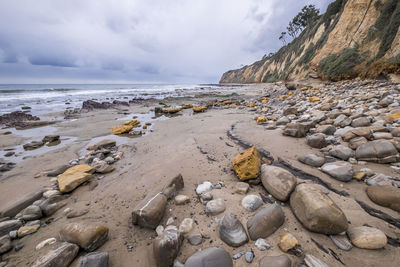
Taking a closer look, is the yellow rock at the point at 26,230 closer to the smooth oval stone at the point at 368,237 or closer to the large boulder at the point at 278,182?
the large boulder at the point at 278,182

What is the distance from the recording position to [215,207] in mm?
1766

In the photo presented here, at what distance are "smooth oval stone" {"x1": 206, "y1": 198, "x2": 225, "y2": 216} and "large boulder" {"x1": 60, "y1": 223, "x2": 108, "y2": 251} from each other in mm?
1117

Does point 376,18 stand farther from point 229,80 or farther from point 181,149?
point 229,80

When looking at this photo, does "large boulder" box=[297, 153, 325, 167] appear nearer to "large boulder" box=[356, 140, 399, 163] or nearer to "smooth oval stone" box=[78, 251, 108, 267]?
"large boulder" box=[356, 140, 399, 163]

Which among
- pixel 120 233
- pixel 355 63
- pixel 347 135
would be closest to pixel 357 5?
pixel 355 63

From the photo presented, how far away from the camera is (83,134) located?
5848 millimetres

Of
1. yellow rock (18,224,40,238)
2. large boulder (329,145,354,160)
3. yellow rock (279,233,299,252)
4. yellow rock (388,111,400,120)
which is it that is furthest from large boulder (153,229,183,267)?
yellow rock (388,111,400,120)

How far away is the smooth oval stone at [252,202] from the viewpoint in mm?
1734

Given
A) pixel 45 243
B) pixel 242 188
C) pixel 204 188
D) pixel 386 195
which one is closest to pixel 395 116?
pixel 386 195

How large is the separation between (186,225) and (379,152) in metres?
2.88

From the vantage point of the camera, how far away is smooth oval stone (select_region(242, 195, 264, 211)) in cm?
173

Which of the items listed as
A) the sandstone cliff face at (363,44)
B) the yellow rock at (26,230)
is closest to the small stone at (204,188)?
the yellow rock at (26,230)

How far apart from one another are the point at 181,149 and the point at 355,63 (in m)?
12.5

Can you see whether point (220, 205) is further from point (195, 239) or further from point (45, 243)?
point (45, 243)
